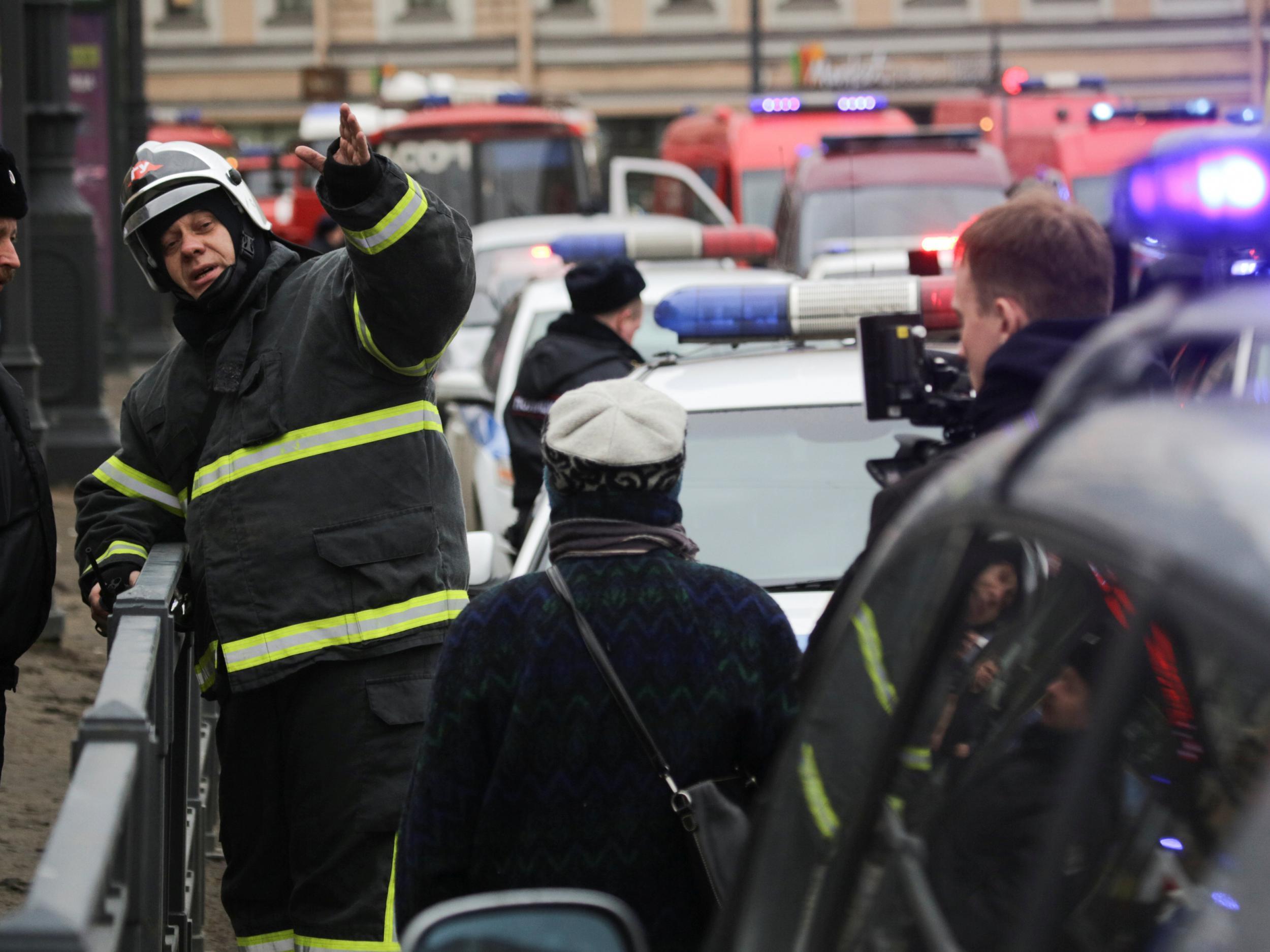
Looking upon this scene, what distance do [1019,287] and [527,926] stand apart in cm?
174

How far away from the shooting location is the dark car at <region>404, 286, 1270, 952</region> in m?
1.24

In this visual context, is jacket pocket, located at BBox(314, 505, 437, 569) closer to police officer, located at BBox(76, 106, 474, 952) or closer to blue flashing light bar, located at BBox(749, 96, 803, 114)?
police officer, located at BBox(76, 106, 474, 952)

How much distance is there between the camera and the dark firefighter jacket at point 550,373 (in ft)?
21.4

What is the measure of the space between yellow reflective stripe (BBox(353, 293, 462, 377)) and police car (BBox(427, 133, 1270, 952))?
1757 millimetres

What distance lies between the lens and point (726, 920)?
1944 millimetres

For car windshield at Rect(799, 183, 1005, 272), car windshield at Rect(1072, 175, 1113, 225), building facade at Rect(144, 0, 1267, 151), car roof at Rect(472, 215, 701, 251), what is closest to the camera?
car roof at Rect(472, 215, 701, 251)

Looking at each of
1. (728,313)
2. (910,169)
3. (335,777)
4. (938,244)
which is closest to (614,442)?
(335,777)

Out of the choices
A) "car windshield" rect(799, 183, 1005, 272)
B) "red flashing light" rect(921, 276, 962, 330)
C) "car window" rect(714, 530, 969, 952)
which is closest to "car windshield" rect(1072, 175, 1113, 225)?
"car windshield" rect(799, 183, 1005, 272)

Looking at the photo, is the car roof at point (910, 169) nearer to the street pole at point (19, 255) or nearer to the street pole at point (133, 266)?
the street pole at point (133, 266)

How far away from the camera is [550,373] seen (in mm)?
6523

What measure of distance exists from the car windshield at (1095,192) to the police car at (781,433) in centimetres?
1136

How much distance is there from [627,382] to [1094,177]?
1474 cm

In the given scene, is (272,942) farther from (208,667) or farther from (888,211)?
(888,211)

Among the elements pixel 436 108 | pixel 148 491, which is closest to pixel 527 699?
pixel 148 491
